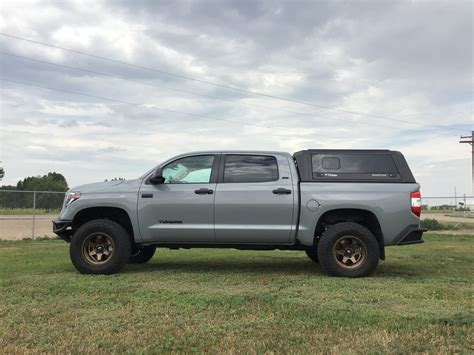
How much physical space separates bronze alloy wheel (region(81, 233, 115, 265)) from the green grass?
1.08 ft

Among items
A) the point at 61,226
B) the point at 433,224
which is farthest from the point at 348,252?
the point at 433,224

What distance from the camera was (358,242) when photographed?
658 centimetres

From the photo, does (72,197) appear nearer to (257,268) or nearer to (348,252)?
(257,268)

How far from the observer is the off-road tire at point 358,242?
648cm

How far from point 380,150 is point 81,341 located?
196 inches

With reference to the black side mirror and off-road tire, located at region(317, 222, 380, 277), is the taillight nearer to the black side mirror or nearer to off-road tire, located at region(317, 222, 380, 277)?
off-road tire, located at region(317, 222, 380, 277)

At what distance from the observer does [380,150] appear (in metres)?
6.90

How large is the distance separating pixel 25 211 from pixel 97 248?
481 inches

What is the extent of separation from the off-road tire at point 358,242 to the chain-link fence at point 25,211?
41.1 ft

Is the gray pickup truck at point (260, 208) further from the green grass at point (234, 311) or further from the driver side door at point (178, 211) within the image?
the green grass at point (234, 311)

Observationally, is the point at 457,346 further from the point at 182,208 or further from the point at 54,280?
the point at 54,280

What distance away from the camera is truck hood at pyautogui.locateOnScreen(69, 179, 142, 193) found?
6953 millimetres

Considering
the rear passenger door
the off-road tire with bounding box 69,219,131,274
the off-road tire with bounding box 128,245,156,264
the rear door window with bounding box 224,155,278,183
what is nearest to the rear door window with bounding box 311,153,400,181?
the rear passenger door

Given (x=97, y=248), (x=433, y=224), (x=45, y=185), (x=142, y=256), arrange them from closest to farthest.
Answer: (x=97, y=248)
(x=142, y=256)
(x=433, y=224)
(x=45, y=185)
